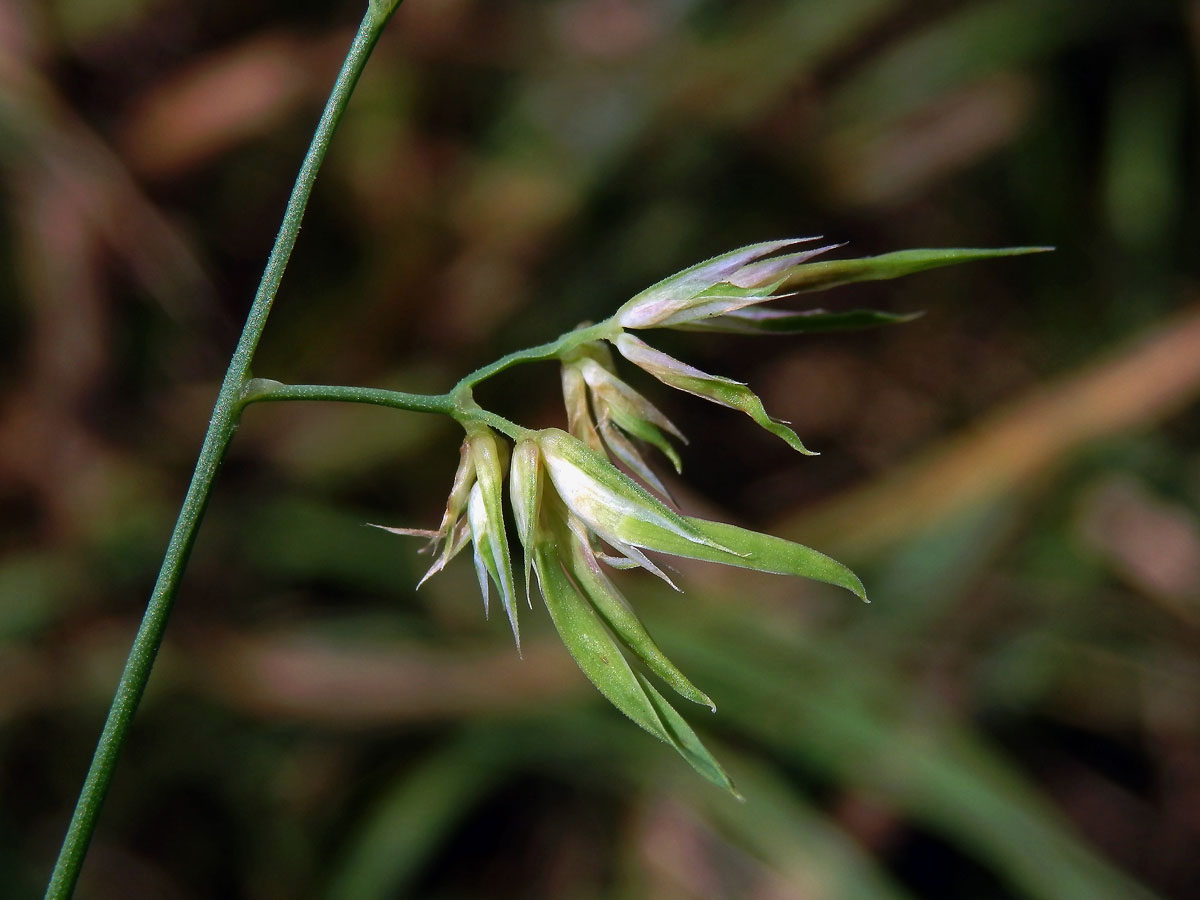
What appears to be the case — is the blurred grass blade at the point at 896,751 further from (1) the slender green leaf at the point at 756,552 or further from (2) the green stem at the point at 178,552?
(2) the green stem at the point at 178,552

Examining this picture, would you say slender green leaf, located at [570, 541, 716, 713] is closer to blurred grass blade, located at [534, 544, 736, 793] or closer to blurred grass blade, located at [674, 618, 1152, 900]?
blurred grass blade, located at [534, 544, 736, 793]

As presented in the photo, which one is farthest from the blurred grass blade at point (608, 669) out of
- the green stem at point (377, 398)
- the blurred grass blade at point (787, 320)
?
the blurred grass blade at point (787, 320)

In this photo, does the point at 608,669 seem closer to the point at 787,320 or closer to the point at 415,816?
the point at 787,320

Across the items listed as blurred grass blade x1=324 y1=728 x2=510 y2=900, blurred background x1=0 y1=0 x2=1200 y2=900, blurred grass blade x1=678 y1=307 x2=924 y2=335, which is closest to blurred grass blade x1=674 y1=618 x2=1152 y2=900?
blurred background x1=0 y1=0 x2=1200 y2=900

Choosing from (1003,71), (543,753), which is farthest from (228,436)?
(1003,71)

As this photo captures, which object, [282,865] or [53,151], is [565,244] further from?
[282,865]
